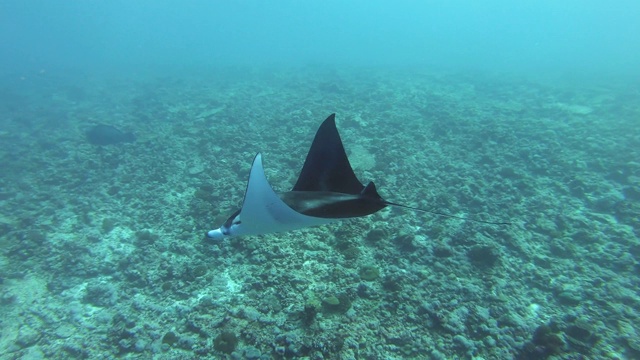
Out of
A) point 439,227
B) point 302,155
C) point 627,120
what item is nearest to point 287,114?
point 302,155

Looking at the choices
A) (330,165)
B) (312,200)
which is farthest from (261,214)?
(330,165)

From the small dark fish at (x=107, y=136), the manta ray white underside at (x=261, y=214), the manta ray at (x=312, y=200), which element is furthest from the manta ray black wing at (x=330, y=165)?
the small dark fish at (x=107, y=136)

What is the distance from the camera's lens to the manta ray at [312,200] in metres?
3.05

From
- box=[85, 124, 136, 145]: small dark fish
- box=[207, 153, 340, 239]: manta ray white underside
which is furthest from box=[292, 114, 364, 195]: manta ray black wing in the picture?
box=[85, 124, 136, 145]: small dark fish

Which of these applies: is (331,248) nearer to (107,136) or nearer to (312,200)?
(312,200)

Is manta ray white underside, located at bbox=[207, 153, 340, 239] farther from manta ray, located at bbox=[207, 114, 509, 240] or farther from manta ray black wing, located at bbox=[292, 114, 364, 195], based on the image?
manta ray black wing, located at bbox=[292, 114, 364, 195]

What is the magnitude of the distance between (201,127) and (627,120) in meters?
19.3

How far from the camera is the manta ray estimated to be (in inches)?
120

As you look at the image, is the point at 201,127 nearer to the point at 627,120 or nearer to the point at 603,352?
the point at 603,352

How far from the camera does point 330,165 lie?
4.49 m

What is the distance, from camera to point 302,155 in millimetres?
10109

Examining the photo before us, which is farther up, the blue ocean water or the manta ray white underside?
the manta ray white underside

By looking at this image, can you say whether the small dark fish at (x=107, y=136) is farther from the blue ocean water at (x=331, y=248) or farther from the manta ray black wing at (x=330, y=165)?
the manta ray black wing at (x=330, y=165)

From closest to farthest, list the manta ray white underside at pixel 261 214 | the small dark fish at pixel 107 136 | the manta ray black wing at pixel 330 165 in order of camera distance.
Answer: the manta ray white underside at pixel 261 214, the manta ray black wing at pixel 330 165, the small dark fish at pixel 107 136
